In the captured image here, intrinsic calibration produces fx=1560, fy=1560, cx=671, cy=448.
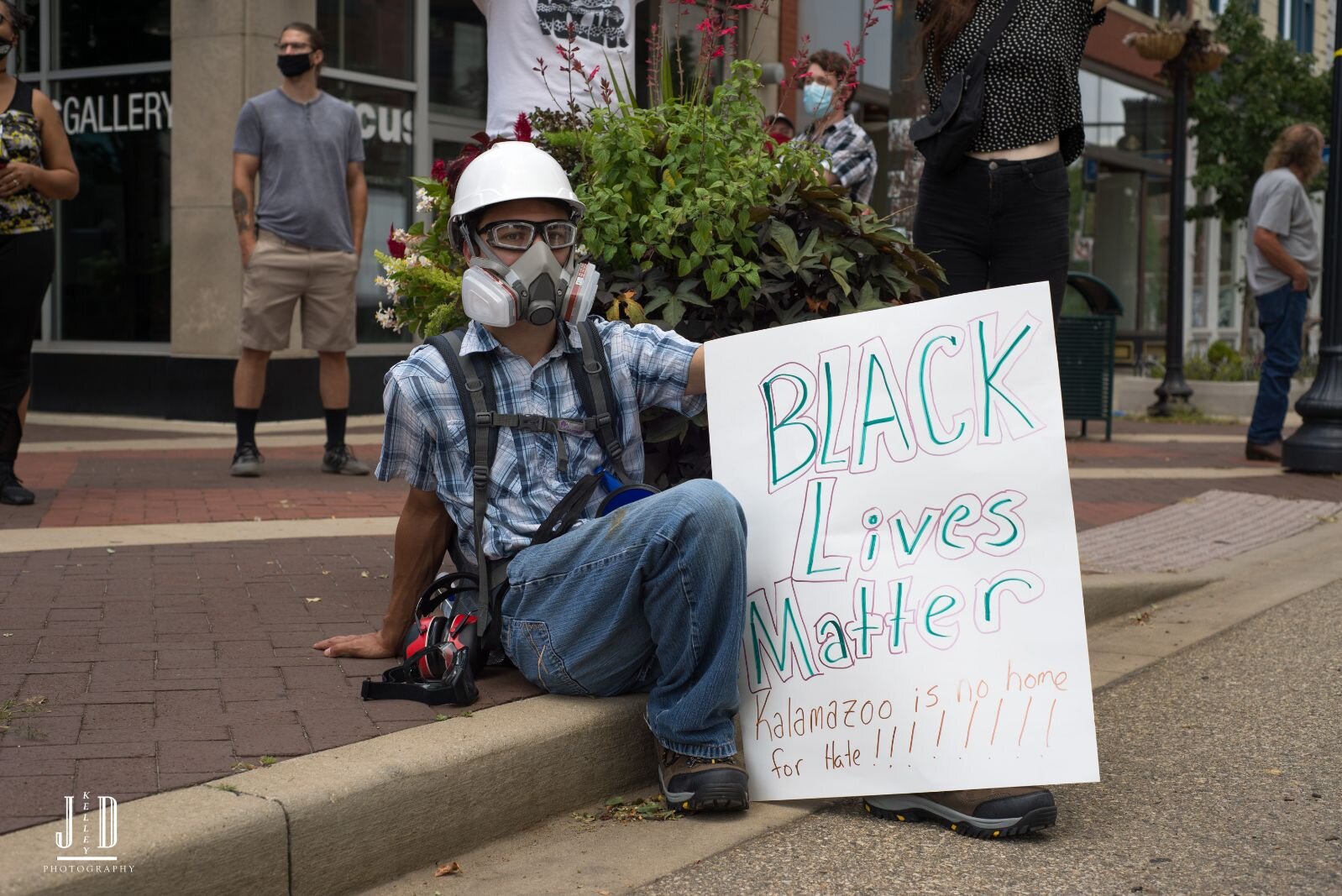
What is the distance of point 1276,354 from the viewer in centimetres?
Answer: 1002

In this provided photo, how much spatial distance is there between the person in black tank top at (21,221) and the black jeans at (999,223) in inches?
142

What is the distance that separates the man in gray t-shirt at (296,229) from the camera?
305 inches

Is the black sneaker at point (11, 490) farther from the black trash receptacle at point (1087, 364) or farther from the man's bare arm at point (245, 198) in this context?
the black trash receptacle at point (1087, 364)

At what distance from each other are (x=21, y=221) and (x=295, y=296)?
1.67 m

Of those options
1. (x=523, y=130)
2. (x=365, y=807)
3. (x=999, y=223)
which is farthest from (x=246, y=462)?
(x=365, y=807)

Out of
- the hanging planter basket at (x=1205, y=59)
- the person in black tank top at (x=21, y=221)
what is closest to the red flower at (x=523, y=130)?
the person in black tank top at (x=21, y=221)

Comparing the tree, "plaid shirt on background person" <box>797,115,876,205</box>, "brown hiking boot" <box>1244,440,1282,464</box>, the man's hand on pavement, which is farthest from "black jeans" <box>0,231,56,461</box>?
the tree

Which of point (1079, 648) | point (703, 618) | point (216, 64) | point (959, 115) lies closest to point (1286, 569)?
point (959, 115)

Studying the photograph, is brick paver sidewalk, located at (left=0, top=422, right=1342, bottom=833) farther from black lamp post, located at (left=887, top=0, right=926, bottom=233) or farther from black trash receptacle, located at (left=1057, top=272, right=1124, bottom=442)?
black trash receptacle, located at (left=1057, top=272, right=1124, bottom=442)

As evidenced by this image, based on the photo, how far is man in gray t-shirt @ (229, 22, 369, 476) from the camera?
305 inches

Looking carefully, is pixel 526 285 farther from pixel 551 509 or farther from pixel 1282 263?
pixel 1282 263

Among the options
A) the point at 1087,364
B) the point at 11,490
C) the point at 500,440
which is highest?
the point at 1087,364

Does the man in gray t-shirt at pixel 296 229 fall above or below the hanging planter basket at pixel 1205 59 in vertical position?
below

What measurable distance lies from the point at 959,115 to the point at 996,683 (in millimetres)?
2201
